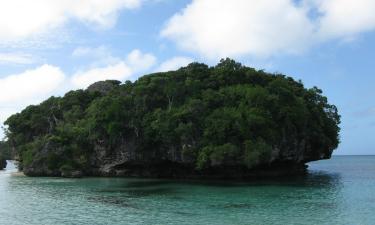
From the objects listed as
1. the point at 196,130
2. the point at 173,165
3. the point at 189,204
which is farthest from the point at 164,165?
the point at 189,204

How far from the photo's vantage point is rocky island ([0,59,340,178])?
39.0 meters

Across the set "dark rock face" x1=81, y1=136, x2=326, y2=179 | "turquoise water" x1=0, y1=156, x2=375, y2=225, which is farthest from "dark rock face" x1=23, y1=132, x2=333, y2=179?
"turquoise water" x1=0, y1=156, x2=375, y2=225

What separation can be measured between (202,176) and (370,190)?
Answer: 16539 millimetres

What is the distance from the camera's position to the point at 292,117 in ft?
140

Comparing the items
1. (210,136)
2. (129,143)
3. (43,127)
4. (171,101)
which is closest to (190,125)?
(210,136)

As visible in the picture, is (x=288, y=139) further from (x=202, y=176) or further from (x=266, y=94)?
(x=202, y=176)

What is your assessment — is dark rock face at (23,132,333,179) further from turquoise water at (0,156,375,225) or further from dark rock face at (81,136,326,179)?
turquoise water at (0,156,375,225)

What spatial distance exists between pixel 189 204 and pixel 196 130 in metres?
15.1

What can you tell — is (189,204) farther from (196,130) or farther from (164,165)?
(164,165)

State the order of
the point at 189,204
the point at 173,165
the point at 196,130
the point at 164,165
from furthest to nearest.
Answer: the point at 164,165 < the point at 173,165 < the point at 196,130 < the point at 189,204

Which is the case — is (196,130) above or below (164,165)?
above

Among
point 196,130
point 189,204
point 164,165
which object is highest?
point 196,130

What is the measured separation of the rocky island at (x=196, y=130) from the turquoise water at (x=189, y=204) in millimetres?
4562

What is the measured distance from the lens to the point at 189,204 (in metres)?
25.8
